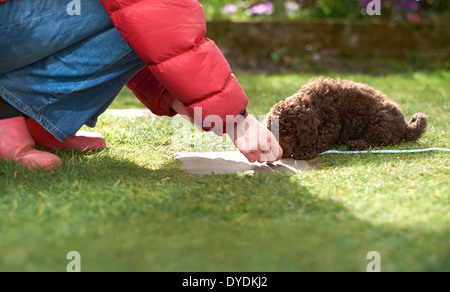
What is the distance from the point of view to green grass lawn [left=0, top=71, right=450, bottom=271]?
1.33m

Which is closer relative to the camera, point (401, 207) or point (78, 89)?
point (401, 207)

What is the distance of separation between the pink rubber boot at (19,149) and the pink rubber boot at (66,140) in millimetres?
280

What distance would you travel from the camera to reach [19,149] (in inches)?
84.4

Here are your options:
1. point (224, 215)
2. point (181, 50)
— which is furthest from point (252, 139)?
point (224, 215)

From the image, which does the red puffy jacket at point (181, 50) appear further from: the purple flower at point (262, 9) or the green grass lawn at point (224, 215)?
the purple flower at point (262, 9)

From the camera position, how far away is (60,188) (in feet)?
6.07

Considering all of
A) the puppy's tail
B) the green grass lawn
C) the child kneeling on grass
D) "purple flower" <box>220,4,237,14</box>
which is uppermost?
the child kneeling on grass

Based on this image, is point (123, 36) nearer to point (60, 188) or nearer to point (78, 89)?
point (78, 89)

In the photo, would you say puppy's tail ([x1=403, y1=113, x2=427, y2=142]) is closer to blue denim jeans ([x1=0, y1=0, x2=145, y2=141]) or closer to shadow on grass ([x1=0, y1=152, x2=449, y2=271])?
shadow on grass ([x1=0, y1=152, x2=449, y2=271])

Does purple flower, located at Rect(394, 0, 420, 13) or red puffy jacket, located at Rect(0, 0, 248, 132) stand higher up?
red puffy jacket, located at Rect(0, 0, 248, 132)

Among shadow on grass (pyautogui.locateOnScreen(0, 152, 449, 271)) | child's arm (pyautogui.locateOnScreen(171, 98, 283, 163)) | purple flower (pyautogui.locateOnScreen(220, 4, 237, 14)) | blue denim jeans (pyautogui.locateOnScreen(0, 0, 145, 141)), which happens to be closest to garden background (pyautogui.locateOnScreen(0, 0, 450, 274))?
shadow on grass (pyautogui.locateOnScreen(0, 152, 449, 271))

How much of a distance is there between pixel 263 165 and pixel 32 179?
106 cm

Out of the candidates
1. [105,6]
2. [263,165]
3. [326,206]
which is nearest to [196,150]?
[263,165]
